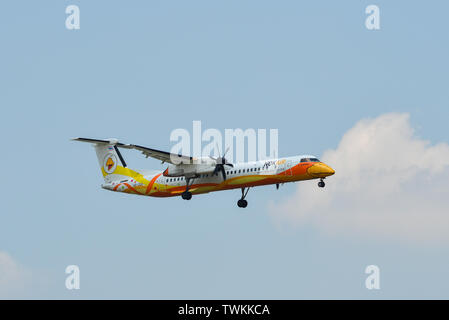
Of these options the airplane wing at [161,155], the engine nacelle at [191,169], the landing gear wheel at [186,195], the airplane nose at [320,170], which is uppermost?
the airplane wing at [161,155]

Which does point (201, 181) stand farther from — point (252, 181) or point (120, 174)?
point (120, 174)

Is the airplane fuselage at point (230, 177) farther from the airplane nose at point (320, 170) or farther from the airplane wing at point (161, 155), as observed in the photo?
the airplane wing at point (161, 155)

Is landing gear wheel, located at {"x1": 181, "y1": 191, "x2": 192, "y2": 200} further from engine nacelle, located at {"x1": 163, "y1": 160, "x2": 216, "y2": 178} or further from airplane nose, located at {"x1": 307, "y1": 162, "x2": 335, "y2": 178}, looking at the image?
airplane nose, located at {"x1": 307, "y1": 162, "x2": 335, "y2": 178}

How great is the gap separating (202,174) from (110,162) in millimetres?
9001

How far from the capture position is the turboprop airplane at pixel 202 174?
51438 millimetres

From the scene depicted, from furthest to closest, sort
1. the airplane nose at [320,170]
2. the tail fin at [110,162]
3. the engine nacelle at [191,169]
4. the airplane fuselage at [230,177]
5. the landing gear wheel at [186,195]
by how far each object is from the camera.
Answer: the tail fin at [110,162], the landing gear wheel at [186,195], the engine nacelle at [191,169], the airplane fuselage at [230,177], the airplane nose at [320,170]

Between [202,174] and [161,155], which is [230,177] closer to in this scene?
[202,174]

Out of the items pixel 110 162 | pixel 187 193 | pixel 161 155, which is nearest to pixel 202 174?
pixel 187 193

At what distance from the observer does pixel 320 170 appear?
5066 cm

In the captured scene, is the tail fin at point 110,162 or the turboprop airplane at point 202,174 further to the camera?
the tail fin at point 110,162

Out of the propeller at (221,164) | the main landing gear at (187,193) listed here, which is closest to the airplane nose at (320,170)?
the propeller at (221,164)

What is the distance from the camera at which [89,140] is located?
56.4 m

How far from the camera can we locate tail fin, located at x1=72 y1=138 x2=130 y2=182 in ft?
194
